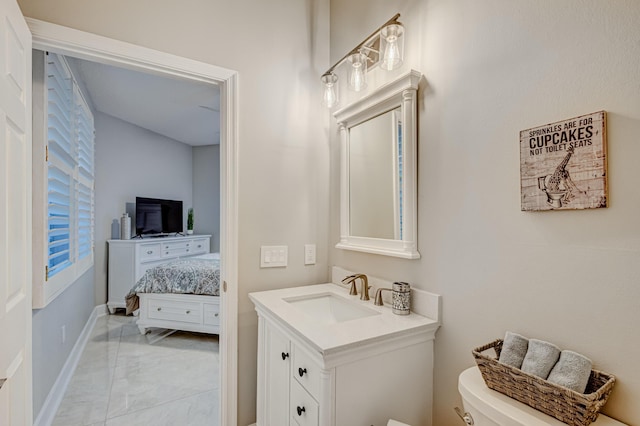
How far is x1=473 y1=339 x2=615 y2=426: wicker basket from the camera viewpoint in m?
0.73

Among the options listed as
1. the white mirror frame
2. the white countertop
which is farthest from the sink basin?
the white mirror frame

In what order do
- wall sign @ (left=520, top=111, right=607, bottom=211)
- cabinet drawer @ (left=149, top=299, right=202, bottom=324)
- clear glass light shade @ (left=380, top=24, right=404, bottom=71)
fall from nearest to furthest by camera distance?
wall sign @ (left=520, top=111, right=607, bottom=211) < clear glass light shade @ (left=380, top=24, right=404, bottom=71) < cabinet drawer @ (left=149, top=299, right=202, bottom=324)

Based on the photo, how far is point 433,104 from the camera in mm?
1349

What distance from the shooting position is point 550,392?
0.78m

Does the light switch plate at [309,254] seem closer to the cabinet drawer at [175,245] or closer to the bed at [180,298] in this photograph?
the bed at [180,298]

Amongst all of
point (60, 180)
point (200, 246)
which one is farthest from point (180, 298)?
point (200, 246)

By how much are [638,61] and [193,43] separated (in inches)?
70.9

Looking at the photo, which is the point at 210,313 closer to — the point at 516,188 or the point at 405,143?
the point at 405,143

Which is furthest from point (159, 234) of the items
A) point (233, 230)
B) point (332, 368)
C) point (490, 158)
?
point (490, 158)

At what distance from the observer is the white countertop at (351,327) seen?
1093mm

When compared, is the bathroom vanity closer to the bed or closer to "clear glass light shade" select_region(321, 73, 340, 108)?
"clear glass light shade" select_region(321, 73, 340, 108)

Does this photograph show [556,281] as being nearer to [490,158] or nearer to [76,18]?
[490,158]

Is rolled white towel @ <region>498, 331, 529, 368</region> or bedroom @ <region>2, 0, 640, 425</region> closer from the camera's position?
bedroom @ <region>2, 0, 640, 425</region>
